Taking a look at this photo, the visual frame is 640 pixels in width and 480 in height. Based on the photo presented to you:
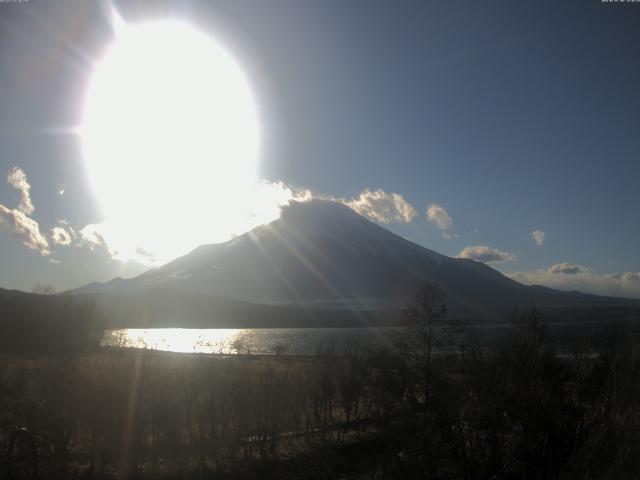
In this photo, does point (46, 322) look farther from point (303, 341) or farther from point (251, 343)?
point (303, 341)

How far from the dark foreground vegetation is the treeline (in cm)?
3986

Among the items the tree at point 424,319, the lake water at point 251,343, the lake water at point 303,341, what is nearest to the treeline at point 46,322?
the lake water at point 303,341

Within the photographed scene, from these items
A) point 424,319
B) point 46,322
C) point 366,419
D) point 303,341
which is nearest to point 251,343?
point 303,341

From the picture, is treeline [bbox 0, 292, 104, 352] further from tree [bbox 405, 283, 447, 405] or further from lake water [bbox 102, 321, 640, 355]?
tree [bbox 405, 283, 447, 405]

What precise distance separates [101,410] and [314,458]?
438 inches

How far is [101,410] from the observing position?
14.9 meters

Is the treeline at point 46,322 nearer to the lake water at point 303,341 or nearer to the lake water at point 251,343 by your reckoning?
the lake water at point 303,341

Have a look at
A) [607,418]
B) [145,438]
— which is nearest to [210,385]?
[145,438]

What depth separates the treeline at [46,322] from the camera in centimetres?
5597

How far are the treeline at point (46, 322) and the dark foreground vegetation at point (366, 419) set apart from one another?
39.9 metres

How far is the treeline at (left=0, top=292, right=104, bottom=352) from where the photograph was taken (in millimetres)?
55969

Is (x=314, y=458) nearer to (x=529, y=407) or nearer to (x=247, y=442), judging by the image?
(x=529, y=407)

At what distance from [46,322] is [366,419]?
2209 inches

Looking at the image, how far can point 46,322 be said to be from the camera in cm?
6203
